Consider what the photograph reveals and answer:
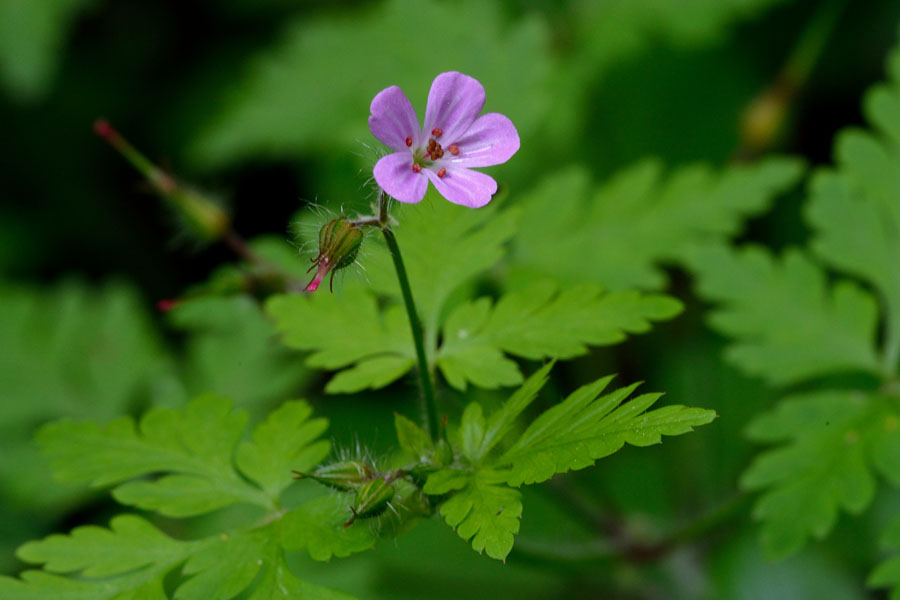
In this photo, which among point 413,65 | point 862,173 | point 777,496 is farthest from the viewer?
point 413,65

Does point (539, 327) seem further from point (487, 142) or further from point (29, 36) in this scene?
point (29, 36)

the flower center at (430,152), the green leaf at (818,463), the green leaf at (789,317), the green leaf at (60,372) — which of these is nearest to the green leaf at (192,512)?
the flower center at (430,152)

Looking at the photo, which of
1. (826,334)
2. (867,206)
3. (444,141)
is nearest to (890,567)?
(826,334)

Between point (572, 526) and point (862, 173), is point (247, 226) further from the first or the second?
point (862, 173)

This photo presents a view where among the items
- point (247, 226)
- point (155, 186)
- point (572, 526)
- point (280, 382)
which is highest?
point (247, 226)

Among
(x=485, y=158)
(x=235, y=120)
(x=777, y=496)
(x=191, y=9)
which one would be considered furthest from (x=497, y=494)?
(x=191, y=9)

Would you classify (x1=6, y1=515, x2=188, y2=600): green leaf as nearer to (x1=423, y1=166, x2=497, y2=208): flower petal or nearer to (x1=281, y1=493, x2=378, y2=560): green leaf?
(x1=281, y1=493, x2=378, y2=560): green leaf

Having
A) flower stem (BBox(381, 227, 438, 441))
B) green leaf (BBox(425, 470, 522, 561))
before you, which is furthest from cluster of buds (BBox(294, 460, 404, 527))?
flower stem (BBox(381, 227, 438, 441))

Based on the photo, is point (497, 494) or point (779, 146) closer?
point (497, 494)
